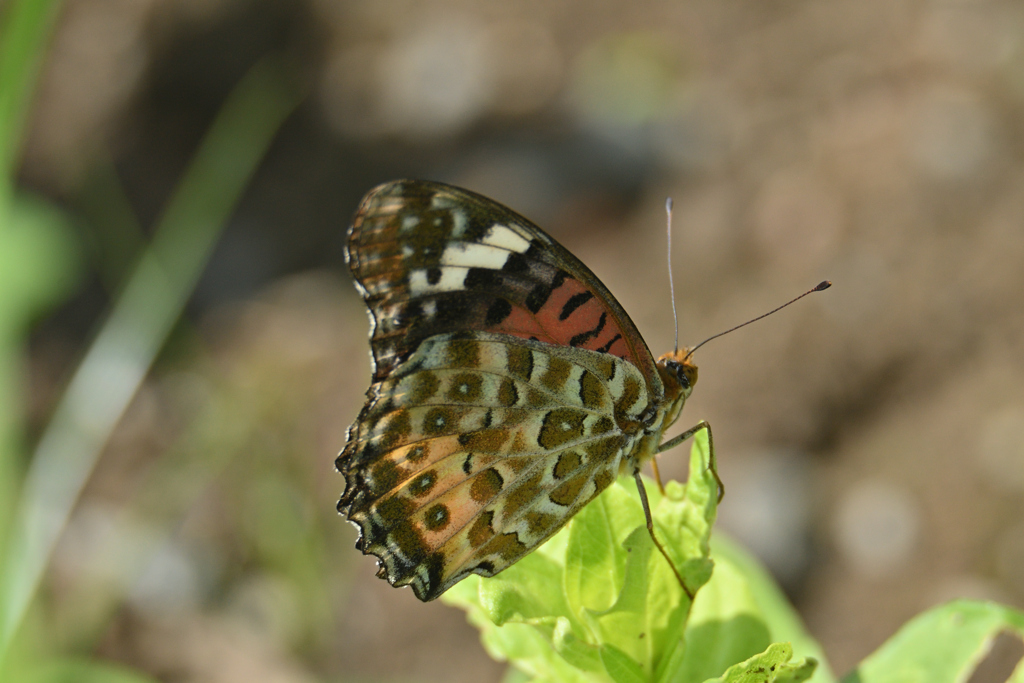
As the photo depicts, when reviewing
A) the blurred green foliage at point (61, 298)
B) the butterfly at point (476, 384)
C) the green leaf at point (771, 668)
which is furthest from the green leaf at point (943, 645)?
the blurred green foliage at point (61, 298)

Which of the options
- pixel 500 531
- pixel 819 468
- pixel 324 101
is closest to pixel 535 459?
pixel 500 531

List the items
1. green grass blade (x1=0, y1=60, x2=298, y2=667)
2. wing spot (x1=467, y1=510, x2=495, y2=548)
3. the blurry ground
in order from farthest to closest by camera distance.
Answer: the blurry ground, green grass blade (x1=0, y1=60, x2=298, y2=667), wing spot (x1=467, y1=510, x2=495, y2=548)

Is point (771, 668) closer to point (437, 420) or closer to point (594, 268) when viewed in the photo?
point (437, 420)

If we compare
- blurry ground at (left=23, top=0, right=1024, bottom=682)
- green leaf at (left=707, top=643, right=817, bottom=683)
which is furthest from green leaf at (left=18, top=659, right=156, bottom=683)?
green leaf at (left=707, top=643, right=817, bottom=683)

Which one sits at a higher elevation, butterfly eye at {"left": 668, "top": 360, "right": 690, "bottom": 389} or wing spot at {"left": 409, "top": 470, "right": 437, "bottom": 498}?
wing spot at {"left": 409, "top": 470, "right": 437, "bottom": 498}

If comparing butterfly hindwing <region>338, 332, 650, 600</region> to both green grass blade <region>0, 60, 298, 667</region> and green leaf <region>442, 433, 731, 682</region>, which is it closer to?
green leaf <region>442, 433, 731, 682</region>

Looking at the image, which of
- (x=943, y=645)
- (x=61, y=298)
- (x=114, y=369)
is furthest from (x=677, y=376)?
(x=61, y=298)

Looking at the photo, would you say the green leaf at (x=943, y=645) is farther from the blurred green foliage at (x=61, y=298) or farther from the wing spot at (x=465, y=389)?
the blurred green foliage at (x=61, y=298)
